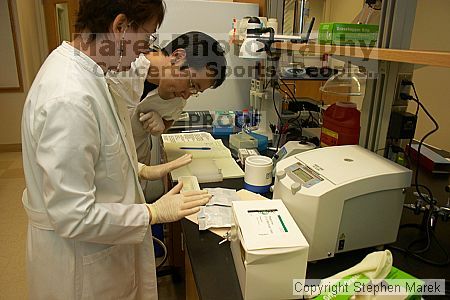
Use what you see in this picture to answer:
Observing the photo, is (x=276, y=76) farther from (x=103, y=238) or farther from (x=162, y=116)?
(x=103, y=238)

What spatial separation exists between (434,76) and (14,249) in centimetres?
396

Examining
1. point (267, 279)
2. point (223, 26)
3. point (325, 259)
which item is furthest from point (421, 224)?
point (223, 26)

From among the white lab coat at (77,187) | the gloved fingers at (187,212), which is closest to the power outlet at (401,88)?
the gloved fingers at (187,212)

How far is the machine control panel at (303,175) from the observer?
0.95 meters

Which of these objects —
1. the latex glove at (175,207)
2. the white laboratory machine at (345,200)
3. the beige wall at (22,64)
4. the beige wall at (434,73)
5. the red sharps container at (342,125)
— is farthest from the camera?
the beige wall at (22,64)

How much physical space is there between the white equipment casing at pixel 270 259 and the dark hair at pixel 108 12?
61 centimetres

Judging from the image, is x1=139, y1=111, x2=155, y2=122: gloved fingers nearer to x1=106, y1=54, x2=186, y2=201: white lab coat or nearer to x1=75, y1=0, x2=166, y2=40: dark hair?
x1=106, y1=54, x2=186, y2=201: white lab coat

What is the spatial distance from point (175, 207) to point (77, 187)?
0.32 m

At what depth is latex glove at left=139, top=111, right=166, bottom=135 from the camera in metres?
1.78

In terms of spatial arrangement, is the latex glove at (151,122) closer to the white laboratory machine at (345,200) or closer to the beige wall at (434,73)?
the white laboratory machine at (345,200)

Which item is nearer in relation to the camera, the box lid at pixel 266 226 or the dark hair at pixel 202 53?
the box lid at pixel 266 226

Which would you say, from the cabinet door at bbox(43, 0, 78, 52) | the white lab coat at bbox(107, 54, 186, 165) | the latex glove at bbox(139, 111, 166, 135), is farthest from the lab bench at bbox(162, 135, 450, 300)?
the cabinet door at bbox(43, 0, 78, 52)

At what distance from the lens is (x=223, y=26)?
2.25 metres

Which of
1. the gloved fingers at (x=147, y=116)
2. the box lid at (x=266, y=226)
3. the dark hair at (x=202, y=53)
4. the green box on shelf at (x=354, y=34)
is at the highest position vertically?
the green box on shelf at (x=354, y=34)
